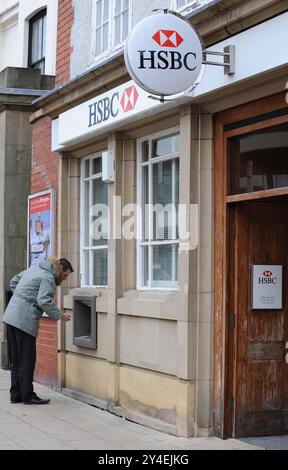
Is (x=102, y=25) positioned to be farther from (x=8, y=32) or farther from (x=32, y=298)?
(x=8, y=32)

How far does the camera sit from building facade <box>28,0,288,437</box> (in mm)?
7504

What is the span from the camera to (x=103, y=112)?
385 inches

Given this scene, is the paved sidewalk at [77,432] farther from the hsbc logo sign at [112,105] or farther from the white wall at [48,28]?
the white wall at [48,28]

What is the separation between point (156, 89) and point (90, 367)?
4291 mm

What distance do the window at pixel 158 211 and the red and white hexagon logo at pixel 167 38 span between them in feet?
5.70

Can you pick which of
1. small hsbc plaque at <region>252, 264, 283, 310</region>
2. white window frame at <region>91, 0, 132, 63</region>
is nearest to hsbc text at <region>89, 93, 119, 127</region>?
white window frame at <region>91, 0, 132, 63</region>

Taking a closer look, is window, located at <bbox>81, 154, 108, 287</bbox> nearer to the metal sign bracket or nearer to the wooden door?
the wooden door

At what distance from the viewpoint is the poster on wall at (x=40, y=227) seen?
1159 cm

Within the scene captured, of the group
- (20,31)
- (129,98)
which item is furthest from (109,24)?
(20,31)

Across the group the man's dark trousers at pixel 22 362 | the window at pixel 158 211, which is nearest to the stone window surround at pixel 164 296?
the window at pixel 158 211

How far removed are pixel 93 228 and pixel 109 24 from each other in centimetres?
260

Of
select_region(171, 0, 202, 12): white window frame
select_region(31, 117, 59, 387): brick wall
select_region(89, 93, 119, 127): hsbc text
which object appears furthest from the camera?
select_region(31, 117, 59, 387): brick wall

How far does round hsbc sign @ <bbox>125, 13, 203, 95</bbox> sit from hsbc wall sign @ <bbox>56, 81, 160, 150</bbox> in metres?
1.10
